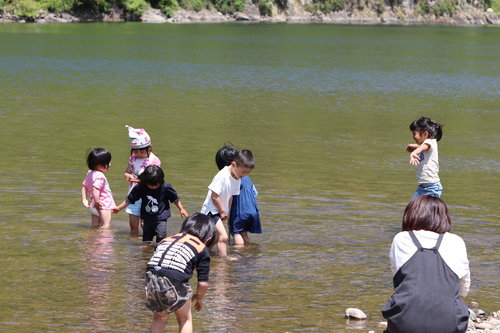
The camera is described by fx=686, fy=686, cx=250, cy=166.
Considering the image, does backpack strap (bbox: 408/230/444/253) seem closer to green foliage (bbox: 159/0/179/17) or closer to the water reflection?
the water reflection

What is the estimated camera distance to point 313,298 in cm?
657

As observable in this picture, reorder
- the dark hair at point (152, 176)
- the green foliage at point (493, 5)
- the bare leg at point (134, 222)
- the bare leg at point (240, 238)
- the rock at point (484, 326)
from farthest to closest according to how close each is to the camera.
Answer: the green foliage at point (493, 5) → the bare leg at point (134, 222) → the bare leg at point (240, 238) → the dark hair at point (152, 176) → the rock at point (484, 326)

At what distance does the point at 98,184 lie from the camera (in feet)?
26.8

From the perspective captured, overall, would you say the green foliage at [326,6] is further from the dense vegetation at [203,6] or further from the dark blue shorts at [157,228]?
the dark blue shorts at [157,228]

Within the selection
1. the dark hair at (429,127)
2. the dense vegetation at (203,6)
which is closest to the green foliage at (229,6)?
the dense vegetation at (203,6)

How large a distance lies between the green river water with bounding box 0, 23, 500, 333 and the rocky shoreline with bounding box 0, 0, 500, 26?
6582 cm

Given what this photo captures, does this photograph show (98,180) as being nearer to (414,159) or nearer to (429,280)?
Result: (414,159)

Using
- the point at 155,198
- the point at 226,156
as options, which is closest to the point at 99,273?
the point at 155,198

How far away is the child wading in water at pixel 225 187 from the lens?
6.92m

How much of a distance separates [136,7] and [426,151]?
323ft

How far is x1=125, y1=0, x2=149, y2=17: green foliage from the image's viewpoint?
101 meters

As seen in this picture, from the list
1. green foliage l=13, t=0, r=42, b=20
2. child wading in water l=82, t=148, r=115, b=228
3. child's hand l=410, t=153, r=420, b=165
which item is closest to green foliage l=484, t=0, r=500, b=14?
green foliage l=13, t=0, r=42, b=20

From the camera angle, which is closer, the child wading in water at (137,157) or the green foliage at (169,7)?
the child wading in water at (137,157)

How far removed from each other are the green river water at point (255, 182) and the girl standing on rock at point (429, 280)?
2.15 metres
